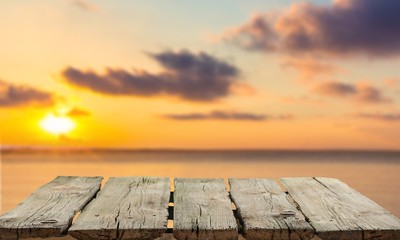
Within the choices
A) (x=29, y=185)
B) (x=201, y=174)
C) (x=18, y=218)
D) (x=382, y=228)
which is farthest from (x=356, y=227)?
(x=201, y=174)

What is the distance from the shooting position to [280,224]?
2.86 meters

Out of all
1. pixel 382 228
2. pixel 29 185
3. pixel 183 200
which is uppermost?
pixel 29 185

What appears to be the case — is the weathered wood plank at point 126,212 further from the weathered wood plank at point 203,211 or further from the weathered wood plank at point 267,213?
the weathered wood plank at point 267,213

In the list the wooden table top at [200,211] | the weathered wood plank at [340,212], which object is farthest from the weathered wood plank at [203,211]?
the weathered wood plank at [340,212]

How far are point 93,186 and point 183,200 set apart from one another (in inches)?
35.8

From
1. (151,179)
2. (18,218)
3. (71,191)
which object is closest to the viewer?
(18,218)

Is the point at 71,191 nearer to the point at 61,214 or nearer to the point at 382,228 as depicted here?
the point at 61,214

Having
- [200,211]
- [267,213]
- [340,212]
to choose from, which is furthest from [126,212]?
[340,212]

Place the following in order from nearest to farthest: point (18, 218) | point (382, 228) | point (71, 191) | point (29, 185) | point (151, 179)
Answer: point (382, 228), point (18, 218), point (71, 191), point (151, 179), point (29, 185)

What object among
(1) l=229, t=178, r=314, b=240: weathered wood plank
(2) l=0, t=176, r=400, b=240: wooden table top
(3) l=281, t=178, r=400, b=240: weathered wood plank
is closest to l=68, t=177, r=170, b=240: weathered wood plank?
(2) l=0, t=176, r=400, b=240: wooden table top

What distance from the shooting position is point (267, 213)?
3125 mm

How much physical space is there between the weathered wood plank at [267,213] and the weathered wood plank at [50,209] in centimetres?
102

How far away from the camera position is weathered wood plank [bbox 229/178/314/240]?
278 centimetres

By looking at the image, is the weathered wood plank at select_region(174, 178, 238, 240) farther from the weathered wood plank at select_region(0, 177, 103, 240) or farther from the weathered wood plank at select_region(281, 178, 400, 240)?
the weathered wood plank at select_region(0, 177, 103, 240)
